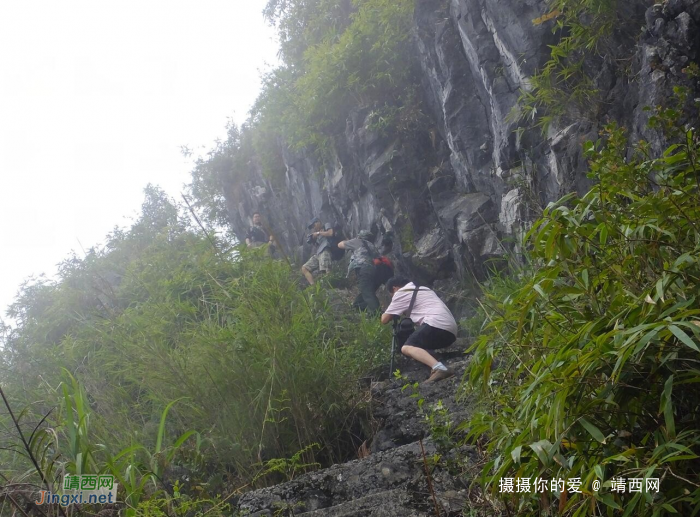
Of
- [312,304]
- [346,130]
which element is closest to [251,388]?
[312,304]

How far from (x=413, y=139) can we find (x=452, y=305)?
295 centimetres

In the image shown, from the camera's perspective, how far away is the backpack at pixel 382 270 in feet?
28.5

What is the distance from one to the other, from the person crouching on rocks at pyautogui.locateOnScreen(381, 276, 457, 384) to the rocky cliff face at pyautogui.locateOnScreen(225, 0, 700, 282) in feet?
3.52

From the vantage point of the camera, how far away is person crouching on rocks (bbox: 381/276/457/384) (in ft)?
19.0

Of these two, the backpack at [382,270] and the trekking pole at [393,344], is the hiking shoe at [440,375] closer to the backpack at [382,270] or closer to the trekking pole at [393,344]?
the trekking pole at [393,344]

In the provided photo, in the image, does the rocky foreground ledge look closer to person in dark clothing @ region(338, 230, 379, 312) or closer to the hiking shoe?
the hiking shoe

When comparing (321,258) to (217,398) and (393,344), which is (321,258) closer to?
(393,344)

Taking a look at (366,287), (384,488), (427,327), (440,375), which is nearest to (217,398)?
(384,488)

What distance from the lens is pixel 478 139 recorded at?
28.1 ft

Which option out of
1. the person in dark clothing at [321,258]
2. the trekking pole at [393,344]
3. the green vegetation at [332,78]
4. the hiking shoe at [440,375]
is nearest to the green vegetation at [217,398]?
the trekking pole at [393,344]

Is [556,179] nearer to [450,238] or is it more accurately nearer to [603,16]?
[603,16]

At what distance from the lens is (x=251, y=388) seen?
4.14m

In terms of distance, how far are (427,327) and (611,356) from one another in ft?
14.2

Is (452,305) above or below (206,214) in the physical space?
below
